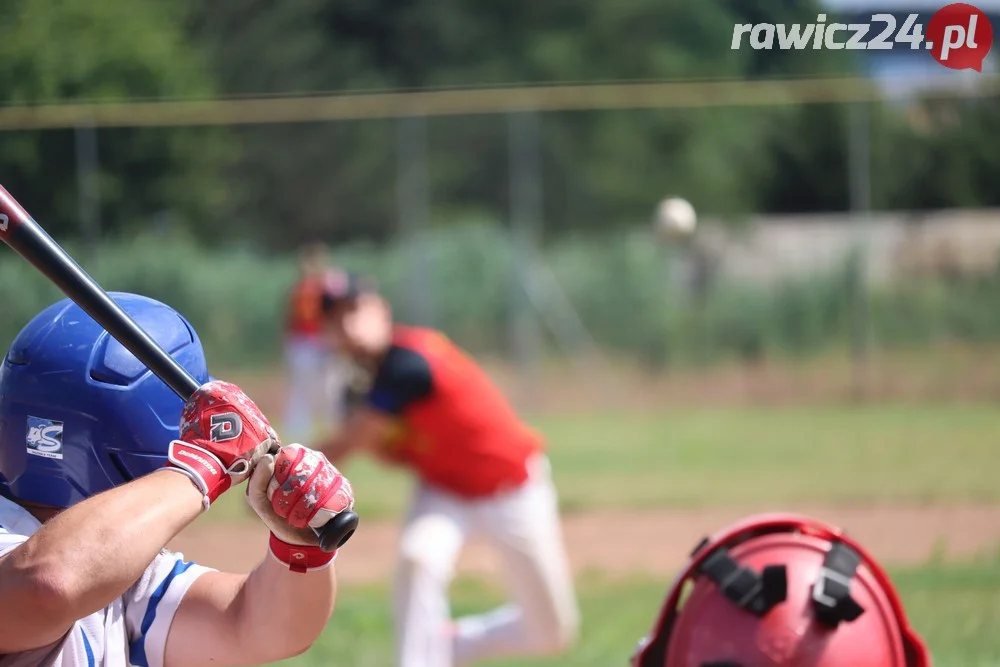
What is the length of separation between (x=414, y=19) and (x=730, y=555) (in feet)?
71.2

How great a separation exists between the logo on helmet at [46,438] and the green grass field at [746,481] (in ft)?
12.8

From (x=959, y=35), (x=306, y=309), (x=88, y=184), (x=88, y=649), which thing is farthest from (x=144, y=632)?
(x=306, y=309)

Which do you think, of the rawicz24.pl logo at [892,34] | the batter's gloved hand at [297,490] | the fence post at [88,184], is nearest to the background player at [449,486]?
the rawicz24.pl logo at [892,34]

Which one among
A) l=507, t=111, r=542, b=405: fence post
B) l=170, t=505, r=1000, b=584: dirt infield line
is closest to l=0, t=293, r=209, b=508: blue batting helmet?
l=170, t=505, r=1000, b=584: dirt infield line

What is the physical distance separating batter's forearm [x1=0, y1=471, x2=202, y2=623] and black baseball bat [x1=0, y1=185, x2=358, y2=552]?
30cm

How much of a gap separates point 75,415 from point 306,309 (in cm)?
1129

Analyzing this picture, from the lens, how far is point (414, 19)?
22750 millimetres

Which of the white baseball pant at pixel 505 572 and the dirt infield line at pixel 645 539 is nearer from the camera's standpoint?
the white baseball pant at pixel 505 572

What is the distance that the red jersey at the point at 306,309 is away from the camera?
13.2 meters

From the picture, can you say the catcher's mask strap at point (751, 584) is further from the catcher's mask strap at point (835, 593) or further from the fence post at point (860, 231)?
the fence post at point (860, 231)

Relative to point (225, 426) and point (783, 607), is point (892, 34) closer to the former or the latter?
point (783, 607)

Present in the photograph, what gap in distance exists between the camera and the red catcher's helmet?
1.90 metres

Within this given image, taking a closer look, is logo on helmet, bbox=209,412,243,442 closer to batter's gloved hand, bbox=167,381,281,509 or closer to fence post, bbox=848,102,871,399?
batter's gloved hand, bbox=167,381,281,509

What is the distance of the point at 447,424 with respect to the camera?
5.60m
